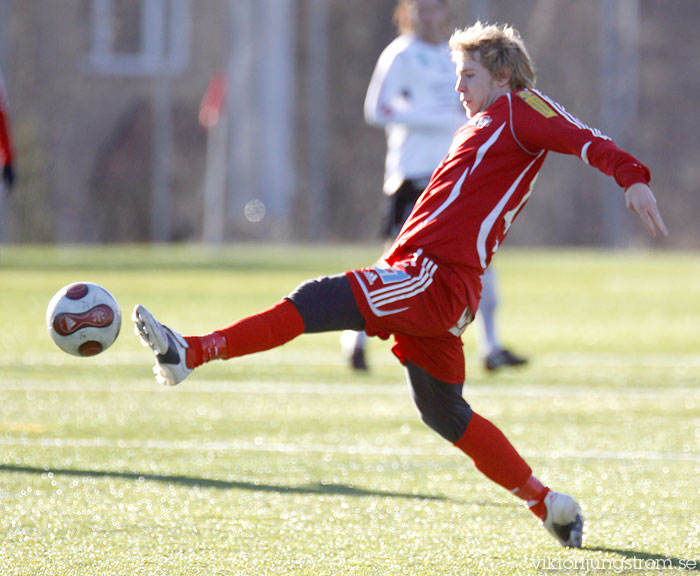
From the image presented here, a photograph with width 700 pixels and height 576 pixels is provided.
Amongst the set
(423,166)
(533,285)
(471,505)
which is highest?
(423,166)

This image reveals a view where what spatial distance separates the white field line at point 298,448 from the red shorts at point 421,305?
1394mm

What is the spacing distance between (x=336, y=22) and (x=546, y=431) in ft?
53.4

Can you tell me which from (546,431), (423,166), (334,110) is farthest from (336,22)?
(546,431)

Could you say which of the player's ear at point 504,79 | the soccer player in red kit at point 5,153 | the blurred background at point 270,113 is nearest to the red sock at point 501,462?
the player's ear at point 504,79

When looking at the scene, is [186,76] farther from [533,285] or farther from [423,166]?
[423,166]

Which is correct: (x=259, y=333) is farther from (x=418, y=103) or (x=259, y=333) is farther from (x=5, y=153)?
(x=5, y=153)

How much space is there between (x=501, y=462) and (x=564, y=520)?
0.25 m

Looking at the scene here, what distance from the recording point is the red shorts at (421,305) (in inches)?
136

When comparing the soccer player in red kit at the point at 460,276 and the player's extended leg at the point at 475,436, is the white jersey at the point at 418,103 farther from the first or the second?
the player's extended leg at the point at 475,436

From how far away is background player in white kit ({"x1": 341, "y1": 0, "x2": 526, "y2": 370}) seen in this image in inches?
272

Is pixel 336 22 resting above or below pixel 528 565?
above

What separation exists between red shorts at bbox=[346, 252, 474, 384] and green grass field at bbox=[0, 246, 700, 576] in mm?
528

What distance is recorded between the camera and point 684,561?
10.9 ft

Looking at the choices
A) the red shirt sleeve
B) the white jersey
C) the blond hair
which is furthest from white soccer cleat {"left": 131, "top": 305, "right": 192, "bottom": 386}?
the white jersey
